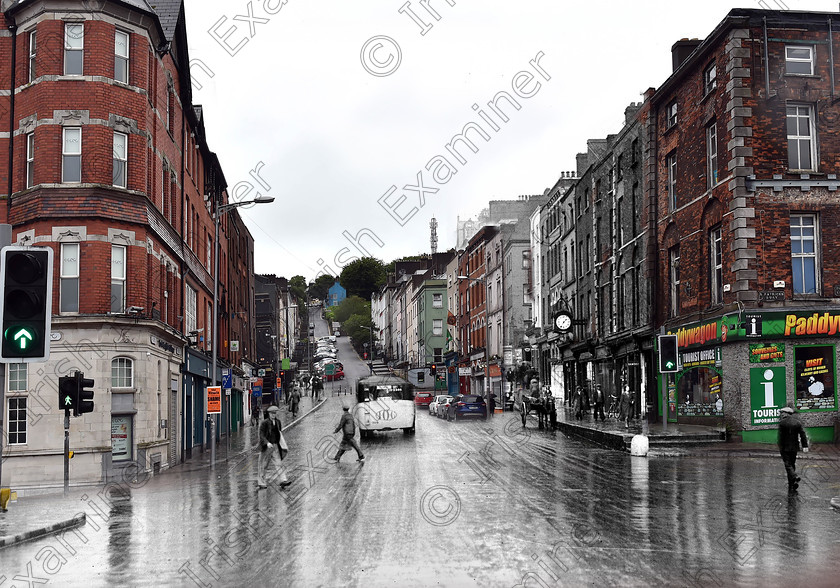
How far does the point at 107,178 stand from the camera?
26578 millimetres

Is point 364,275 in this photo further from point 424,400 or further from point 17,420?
point 17,420

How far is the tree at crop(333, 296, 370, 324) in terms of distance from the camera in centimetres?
16475

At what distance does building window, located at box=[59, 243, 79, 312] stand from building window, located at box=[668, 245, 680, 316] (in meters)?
22.7

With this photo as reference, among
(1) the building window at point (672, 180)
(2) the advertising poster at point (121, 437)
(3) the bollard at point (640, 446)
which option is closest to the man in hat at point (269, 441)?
(2) the advertising poster at point (121, 437)

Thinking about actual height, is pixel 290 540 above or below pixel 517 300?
below

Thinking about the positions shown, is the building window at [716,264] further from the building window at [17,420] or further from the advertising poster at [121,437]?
the building window at [17,420]

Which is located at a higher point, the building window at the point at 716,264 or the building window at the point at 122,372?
the building window at the point at 716,264

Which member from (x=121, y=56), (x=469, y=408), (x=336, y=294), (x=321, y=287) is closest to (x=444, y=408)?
(x=469, y=408)

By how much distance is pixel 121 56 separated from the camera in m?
27.5

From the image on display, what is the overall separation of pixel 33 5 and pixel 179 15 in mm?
6984

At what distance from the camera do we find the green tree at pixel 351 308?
164750 mm

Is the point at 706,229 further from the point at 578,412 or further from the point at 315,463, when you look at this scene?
the point at 315,463

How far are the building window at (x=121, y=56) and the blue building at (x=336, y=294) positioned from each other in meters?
149

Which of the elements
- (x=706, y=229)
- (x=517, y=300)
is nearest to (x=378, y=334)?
(x=517, y=300)
